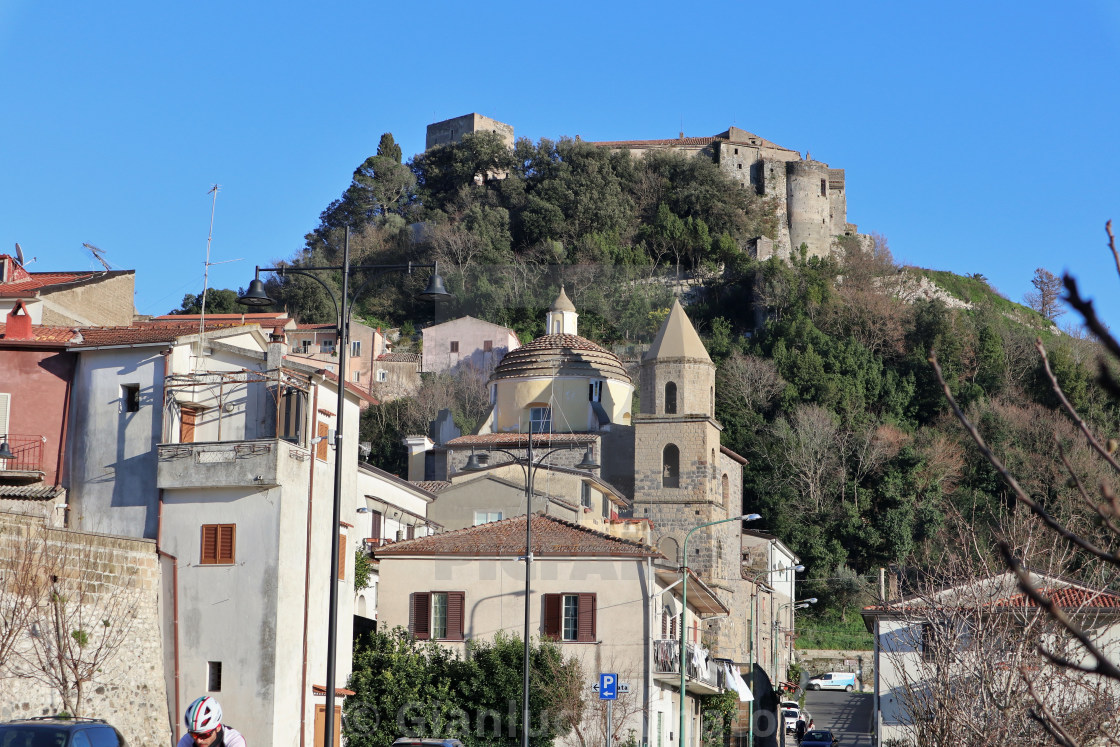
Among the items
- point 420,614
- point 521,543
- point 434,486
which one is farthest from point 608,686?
point 434,486

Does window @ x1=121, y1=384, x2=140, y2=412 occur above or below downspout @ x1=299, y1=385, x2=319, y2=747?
above

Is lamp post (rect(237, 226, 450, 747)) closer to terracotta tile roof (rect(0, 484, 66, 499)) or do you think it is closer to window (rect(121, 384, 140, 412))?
window (rect(121, 384, 140, 412))

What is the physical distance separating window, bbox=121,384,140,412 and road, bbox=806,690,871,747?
30665mm

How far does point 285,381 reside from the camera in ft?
93.1

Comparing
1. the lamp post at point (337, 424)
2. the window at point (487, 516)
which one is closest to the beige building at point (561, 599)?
the window at point (487, 516)

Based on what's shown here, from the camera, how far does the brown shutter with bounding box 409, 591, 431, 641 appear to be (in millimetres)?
32812

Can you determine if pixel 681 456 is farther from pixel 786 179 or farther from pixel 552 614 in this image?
pixel 786 179

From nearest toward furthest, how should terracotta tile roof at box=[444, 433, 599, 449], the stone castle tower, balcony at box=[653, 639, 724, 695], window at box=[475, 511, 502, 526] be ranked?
balcony at box=[653, 639, 724, 695], window at box=[475, 511, 502, 526], the stone castle tower, terracotta tile roof at box=[444, 433, 599, 449]

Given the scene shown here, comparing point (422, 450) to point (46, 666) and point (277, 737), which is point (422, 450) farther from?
point (46, 666)

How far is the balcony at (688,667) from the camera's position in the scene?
→ 32375 mm

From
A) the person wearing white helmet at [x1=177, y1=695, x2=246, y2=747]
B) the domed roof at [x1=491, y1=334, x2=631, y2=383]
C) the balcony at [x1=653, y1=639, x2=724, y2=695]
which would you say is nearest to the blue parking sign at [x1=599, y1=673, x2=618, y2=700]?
the balcony at [x1=653, y1=639, x2=724, y2=695]

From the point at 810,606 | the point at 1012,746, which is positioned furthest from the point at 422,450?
the point at 1012,746

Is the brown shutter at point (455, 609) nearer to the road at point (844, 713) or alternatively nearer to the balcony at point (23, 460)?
the balcony at point (23, 460)

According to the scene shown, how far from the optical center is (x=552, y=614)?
32.5 meters
